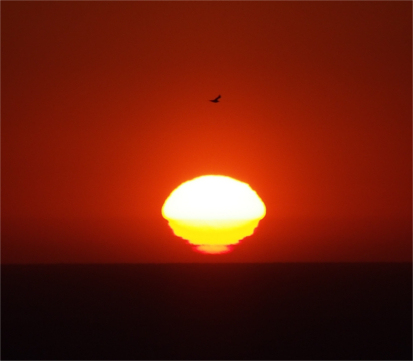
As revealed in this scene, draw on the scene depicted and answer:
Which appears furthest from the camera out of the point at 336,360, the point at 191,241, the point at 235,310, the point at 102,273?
the point at 191,241

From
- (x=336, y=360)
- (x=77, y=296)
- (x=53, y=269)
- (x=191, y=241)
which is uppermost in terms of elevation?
(x=191, y=241)

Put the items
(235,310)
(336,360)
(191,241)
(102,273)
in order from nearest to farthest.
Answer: (336,360) → (235,310) → (102,273) → (191,241)

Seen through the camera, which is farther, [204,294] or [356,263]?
[356,263]

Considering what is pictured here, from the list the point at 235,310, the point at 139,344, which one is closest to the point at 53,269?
the point at 139,344

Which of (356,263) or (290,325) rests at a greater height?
(356,263)

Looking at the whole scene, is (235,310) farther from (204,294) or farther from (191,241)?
(191,241)

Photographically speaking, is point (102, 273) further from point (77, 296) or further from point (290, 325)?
point (290, 325)
